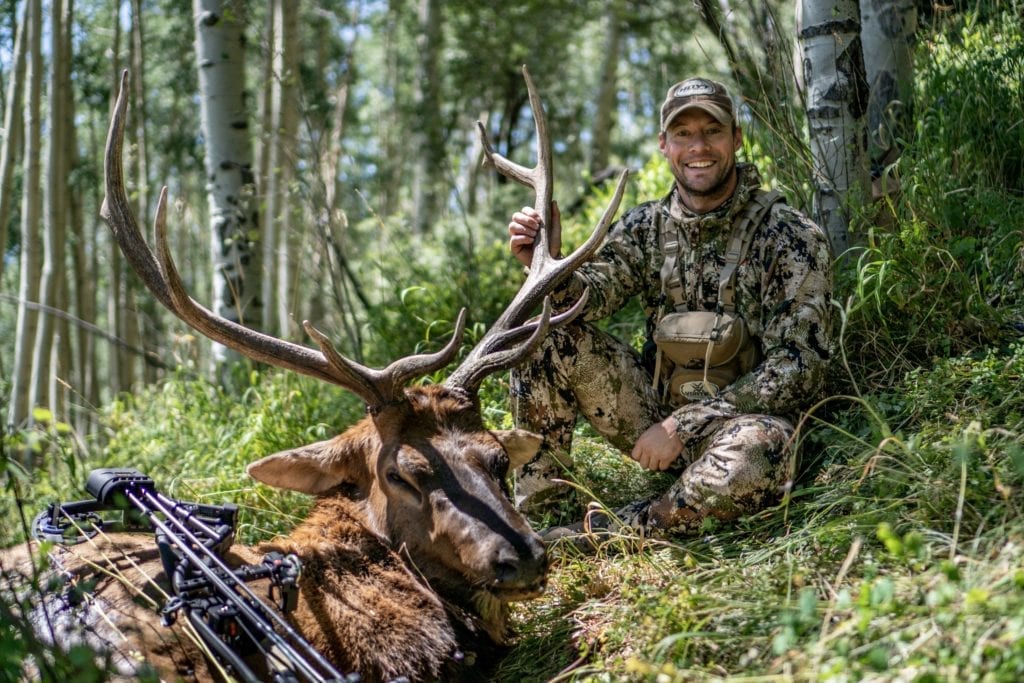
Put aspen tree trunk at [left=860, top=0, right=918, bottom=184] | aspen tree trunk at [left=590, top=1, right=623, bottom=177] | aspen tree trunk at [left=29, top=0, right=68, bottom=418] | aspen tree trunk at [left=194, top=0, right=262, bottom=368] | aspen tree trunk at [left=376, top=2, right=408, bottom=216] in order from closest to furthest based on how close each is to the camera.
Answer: aspen tree trunk at [left=860, top=0, right=918, bottom=184] → aspen tree trunk at [left=194, top=0, right=262, bottom=368] → aspen tree trunk at [left=29, top=0, right=68, bottom=418] → aspen tree trunk at [left=590, top=1, right=623, bottom=177] → aspen tree trunk at [left=376, top=2, right=408, bottom=216]

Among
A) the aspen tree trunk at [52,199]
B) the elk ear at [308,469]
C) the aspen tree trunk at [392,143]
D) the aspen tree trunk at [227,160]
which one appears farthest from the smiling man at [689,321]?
the aspen tree trunk at [392,143]

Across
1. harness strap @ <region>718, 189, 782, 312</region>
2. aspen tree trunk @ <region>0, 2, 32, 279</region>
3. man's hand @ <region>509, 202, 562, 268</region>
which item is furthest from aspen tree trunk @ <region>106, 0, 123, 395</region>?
harness strap @ <region>718, 189, 782, 312</region>

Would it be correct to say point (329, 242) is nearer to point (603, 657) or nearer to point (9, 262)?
point (603, 657)

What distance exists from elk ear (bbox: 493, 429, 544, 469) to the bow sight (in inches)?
49.5

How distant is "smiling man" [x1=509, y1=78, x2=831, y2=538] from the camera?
4.87m

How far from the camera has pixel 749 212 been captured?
5.28 meters

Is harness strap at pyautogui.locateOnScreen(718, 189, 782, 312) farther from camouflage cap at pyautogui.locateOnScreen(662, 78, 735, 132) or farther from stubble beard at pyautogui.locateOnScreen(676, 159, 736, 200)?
camouflage cap at pyautogui.locateOnScreen(662, 78, 735, 132)

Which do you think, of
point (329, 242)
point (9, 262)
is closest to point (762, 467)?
point (329, 242)

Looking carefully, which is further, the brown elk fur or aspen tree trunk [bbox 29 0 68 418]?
aspen tree trunk [bbox 29 0 68 418]

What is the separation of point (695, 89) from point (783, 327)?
1.43m

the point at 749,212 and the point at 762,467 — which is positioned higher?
the point at 749,212

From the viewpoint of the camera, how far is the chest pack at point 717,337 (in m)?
5.14

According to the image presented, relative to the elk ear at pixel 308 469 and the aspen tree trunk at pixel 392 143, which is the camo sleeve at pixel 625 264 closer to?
the elk ear at pixel 308 469

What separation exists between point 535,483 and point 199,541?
214 cm
